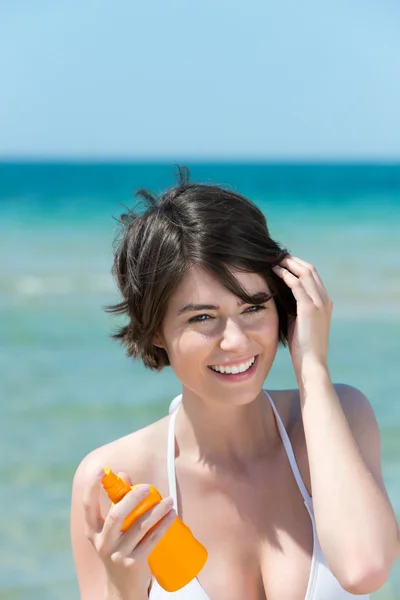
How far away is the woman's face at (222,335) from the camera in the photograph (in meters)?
2.47

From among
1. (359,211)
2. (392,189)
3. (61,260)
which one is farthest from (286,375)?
(392,189)

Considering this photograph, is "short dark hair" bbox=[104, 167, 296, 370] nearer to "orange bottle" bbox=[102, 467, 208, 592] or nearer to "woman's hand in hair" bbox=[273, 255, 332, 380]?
"woman's hand in hair" bbox=[273, 255, 332, 380]

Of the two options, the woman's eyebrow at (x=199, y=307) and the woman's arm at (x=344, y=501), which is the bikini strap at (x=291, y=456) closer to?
the woman's arm at (x=344, y=501)

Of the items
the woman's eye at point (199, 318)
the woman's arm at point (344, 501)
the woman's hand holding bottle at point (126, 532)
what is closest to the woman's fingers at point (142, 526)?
the woman's hand holding bottle at point (126, 532)

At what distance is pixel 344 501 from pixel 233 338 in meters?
0.50

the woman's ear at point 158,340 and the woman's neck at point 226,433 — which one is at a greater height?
the woman's ear at point 158,340

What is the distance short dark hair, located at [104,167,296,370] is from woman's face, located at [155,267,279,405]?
1.1 inches

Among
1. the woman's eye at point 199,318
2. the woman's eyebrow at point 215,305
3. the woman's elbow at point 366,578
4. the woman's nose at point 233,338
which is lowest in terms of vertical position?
the woman's elbow at point 366,578

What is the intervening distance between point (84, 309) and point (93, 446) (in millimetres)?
4504

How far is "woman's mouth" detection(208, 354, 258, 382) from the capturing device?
8.13ft

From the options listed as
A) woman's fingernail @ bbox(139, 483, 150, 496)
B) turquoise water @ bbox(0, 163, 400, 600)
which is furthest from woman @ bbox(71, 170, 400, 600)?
turquoise water @ bbox(0, 163, 400, 600)

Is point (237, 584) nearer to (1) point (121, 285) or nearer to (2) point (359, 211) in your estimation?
(1) point (121, 285)

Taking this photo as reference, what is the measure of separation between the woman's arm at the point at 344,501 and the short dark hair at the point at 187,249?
32 centimetres

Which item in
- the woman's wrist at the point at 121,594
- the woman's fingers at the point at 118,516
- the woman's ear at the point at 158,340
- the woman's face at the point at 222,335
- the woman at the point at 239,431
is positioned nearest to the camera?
the woman's fingers at the point at 118,516
